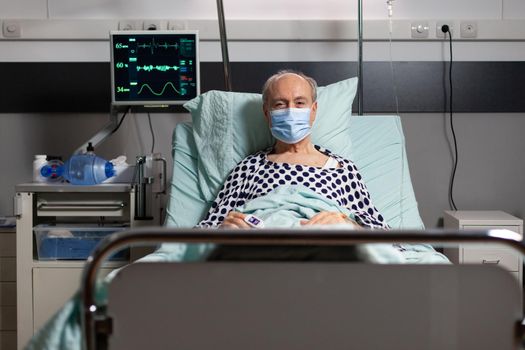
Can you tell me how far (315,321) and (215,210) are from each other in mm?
1293

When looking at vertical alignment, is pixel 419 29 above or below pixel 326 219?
above

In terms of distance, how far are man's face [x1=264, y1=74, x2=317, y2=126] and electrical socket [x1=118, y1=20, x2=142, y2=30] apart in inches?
44.2

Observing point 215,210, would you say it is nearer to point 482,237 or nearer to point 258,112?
point 258,112

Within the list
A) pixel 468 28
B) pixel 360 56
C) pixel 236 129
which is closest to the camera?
pixel 236 129

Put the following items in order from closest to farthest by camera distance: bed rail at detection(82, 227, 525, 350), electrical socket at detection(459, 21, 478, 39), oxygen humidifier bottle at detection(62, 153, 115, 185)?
bed rail at detection(82, 227, 525, 350), oxygen humidifier bottle at detection(62, 153, 115, 185), electrical socket at detection(459, 21, 478, 39)

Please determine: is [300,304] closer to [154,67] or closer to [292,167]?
[292,167]

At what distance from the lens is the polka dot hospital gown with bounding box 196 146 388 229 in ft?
7.95

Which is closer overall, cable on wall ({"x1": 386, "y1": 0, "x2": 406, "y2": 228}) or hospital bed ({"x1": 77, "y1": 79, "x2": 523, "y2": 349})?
hospital bed ({"x1": 77, "y1": 79, "x2": 523, "y2": 349})

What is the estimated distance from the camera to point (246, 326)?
1.21 meters

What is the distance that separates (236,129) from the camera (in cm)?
276

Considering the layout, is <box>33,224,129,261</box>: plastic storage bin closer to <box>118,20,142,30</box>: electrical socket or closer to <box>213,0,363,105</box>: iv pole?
<box>213,0,363,105</box>: iv pole

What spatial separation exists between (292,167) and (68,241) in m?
0.97

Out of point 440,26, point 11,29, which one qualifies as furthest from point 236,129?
point 11,29

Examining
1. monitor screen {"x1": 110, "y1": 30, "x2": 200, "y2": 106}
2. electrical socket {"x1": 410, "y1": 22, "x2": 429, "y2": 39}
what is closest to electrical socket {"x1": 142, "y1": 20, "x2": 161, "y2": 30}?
monitor screen {"x1": 110, "y1": 30, "x2": 200, "y2": 106}
